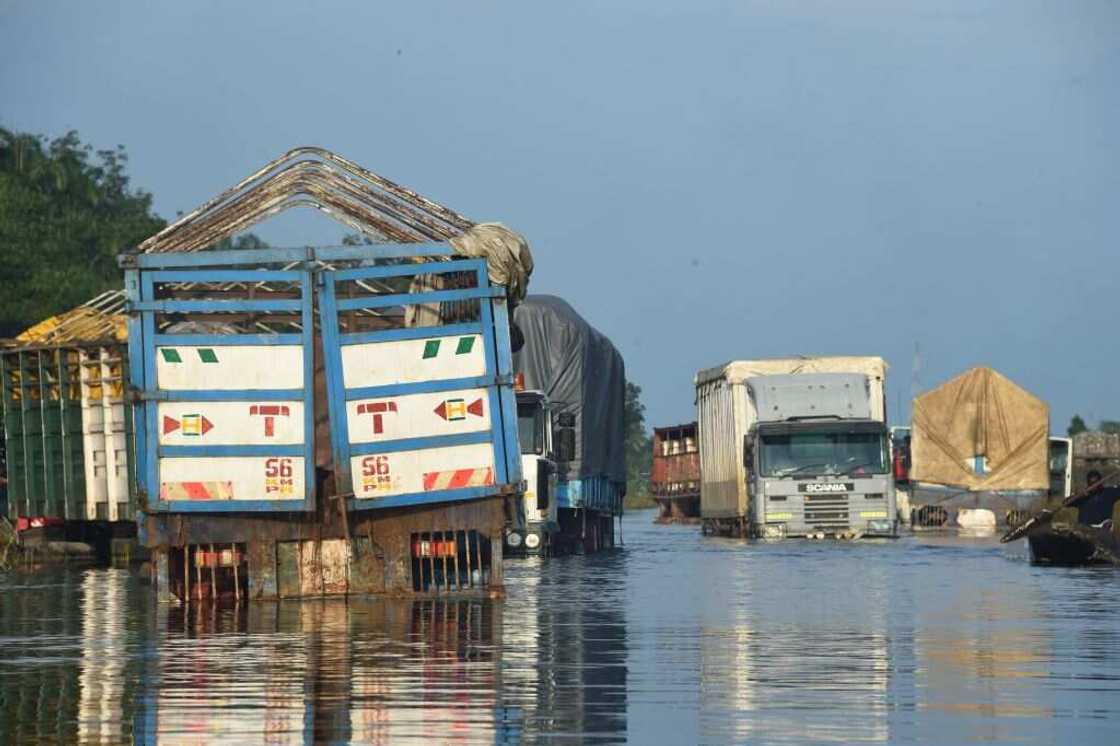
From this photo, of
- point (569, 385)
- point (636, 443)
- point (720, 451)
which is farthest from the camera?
point (636, 443)

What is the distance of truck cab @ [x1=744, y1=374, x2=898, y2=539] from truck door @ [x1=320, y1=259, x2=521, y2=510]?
69.0 feet

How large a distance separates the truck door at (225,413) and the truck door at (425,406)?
34cm

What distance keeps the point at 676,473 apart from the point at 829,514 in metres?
38.1

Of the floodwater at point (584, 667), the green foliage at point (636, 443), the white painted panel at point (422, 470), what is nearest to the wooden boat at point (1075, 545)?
the floodwater at point (584, 667)

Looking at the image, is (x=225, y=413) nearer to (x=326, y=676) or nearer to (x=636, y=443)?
(x=326, y=676)

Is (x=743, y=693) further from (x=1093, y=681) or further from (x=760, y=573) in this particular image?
(x=760, y=573)

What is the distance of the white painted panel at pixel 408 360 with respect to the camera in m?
20.9

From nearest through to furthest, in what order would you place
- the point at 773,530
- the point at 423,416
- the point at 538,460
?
the point at 423,416
the point at 538,460
the point at 773,530

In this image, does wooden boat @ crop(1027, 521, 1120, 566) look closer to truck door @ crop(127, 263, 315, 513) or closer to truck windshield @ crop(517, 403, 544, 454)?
truck windshield @ crop(517, 403, 544, 454)

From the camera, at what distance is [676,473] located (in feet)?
262

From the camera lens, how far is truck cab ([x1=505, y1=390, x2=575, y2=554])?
1325 inches

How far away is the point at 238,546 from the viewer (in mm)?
21734

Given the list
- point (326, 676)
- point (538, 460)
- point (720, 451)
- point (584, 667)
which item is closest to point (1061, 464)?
point (720, 451)

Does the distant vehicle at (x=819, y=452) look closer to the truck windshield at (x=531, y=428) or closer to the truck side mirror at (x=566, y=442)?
the truck windshield at (x=531, y=428)
